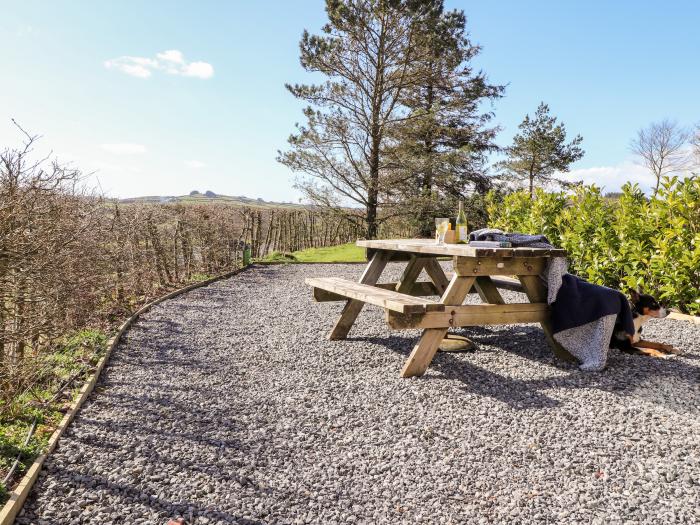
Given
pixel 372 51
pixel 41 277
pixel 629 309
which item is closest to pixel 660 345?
pixel 629 309

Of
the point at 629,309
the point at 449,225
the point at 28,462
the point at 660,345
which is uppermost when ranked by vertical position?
the point at 449,225

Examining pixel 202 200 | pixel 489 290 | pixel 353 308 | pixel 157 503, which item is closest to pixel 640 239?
pixel 489 290

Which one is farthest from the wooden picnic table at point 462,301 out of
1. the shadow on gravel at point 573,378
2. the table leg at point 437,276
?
the table leg at point 437,276

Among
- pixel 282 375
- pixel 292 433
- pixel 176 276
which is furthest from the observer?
pixel 176 276

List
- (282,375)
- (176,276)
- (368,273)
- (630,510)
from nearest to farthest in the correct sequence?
1. (630,510)
2. (282,375)
3. (368,273)
4. (176,276)

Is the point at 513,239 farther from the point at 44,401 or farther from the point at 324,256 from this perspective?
the point at 324,256

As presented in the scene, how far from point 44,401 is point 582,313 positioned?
162 inches

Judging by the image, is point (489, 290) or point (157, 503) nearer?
point (157, 503)

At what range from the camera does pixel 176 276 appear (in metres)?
9.30

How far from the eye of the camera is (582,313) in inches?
170

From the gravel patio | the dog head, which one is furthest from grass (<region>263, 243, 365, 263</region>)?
the dog head

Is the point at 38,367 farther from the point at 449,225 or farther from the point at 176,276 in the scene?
the point at 176,276

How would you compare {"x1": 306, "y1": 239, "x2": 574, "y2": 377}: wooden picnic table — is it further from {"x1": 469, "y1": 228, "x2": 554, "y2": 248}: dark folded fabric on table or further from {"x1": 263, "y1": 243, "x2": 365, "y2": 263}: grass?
{"x1": 263, "y1": 243, "x2": 365, "y2": 263}: grass

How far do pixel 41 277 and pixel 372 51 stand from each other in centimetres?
1245
